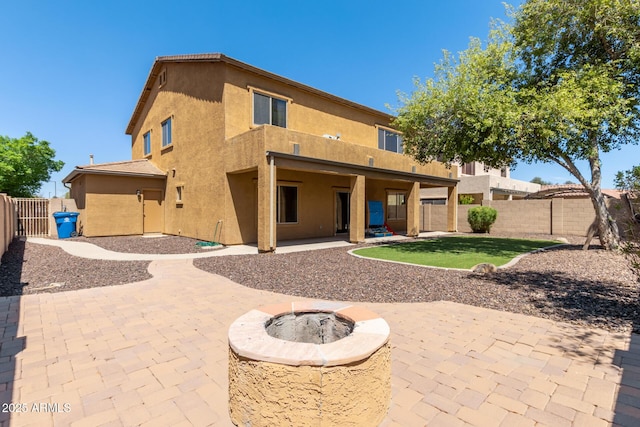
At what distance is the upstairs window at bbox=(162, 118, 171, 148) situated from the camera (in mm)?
17812

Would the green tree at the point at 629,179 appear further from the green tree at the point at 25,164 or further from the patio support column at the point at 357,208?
the green tree at the point at 25,164

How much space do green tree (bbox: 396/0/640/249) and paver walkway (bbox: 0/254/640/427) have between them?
25.8ft

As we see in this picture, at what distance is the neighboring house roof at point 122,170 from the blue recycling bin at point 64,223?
2197 mm

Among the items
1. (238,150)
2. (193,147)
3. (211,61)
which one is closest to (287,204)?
(238,150)

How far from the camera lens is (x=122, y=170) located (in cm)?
1636

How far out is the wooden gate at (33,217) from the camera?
16.5 meters

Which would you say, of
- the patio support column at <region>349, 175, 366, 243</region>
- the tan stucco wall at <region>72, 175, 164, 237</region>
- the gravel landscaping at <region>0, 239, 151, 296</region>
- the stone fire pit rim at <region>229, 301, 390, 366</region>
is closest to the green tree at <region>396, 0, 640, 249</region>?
the patio support column at <region>349, 175, 366, 243</region>

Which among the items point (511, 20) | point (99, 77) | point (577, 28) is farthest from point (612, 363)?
point (99, 77)

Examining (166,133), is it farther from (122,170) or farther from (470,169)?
(470,169)

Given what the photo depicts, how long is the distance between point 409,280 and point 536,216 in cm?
1578

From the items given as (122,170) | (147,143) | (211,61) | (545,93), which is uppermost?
(211,61)

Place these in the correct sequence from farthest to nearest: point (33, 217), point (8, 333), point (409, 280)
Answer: point (33, 217) < point (409, 280) < point (8, 333)

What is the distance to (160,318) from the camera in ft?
15.8

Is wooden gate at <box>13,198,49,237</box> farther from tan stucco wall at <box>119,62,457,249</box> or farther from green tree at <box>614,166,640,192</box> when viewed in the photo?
green tree at <box>614,166,640,192</box>
